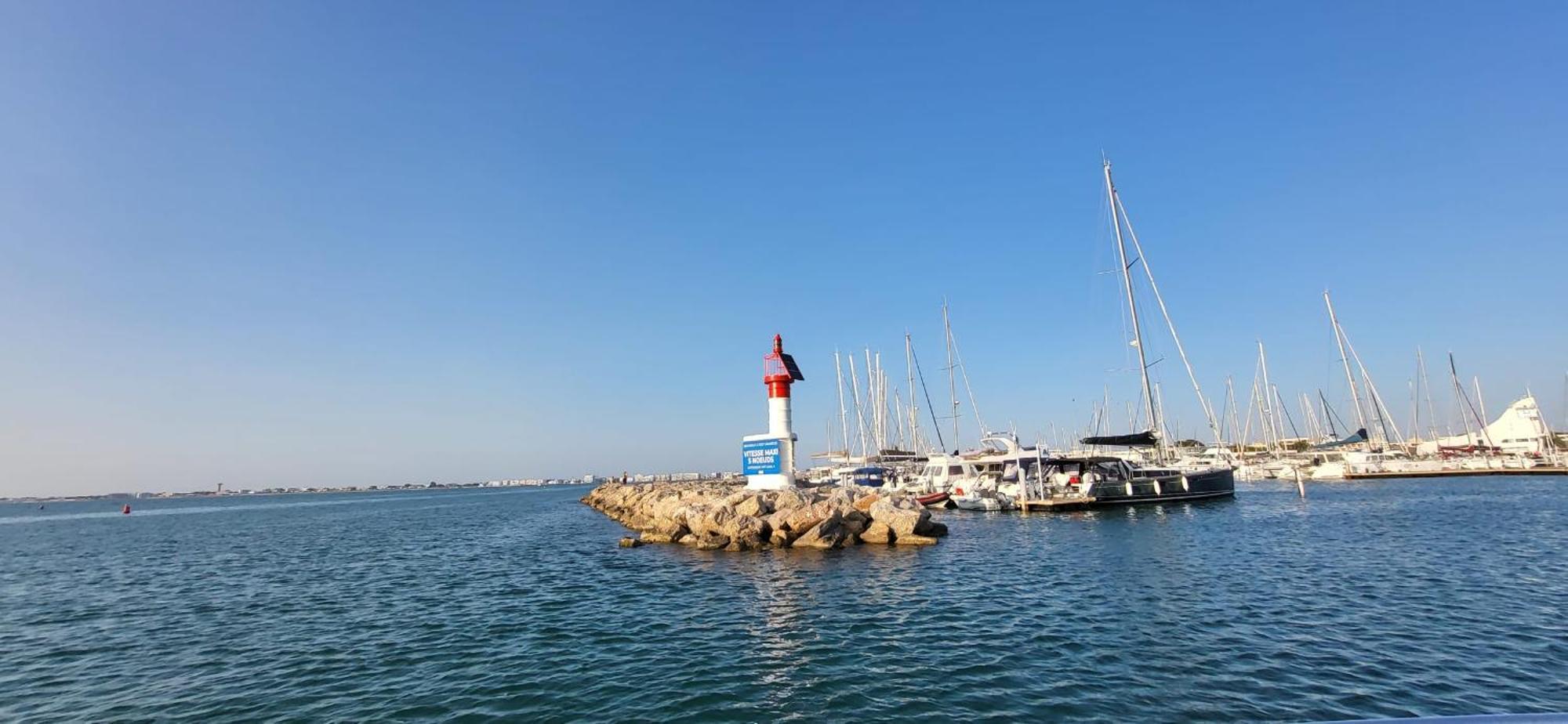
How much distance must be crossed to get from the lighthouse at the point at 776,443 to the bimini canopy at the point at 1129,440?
2506 cm

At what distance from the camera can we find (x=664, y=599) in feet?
66.1

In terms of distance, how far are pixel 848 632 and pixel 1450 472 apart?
88.5 m

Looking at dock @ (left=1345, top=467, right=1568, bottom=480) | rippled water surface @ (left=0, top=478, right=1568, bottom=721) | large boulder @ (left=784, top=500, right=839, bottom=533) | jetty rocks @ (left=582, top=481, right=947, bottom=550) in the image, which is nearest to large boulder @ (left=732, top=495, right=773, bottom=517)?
jetty rocks @ (left=582, top=481, right=947, bottom=550)

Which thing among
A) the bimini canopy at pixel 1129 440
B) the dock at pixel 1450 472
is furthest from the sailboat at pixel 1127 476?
the dock at pixel 1450 472

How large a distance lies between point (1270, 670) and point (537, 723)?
1271 centimetres

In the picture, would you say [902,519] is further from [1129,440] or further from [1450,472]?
[1450,472]

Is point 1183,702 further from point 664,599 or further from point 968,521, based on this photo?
point 968,521

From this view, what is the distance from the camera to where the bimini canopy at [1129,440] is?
49938 millimetres

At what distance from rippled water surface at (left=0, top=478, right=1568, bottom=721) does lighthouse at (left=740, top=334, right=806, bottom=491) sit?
28.6 ft

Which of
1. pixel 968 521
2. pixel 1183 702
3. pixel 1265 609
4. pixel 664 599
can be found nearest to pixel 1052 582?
pixel 1265 609

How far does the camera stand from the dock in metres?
67.4

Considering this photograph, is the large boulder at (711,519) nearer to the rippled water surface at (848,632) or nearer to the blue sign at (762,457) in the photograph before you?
the rippled water surface at (848,632)

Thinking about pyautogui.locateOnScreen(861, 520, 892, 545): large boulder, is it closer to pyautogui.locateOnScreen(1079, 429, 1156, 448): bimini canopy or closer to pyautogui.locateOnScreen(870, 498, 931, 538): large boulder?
pyautogui.locateOnScreen(870, 498, 931, 538): large boulder

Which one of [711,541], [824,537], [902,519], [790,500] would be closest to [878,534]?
[902,519]
